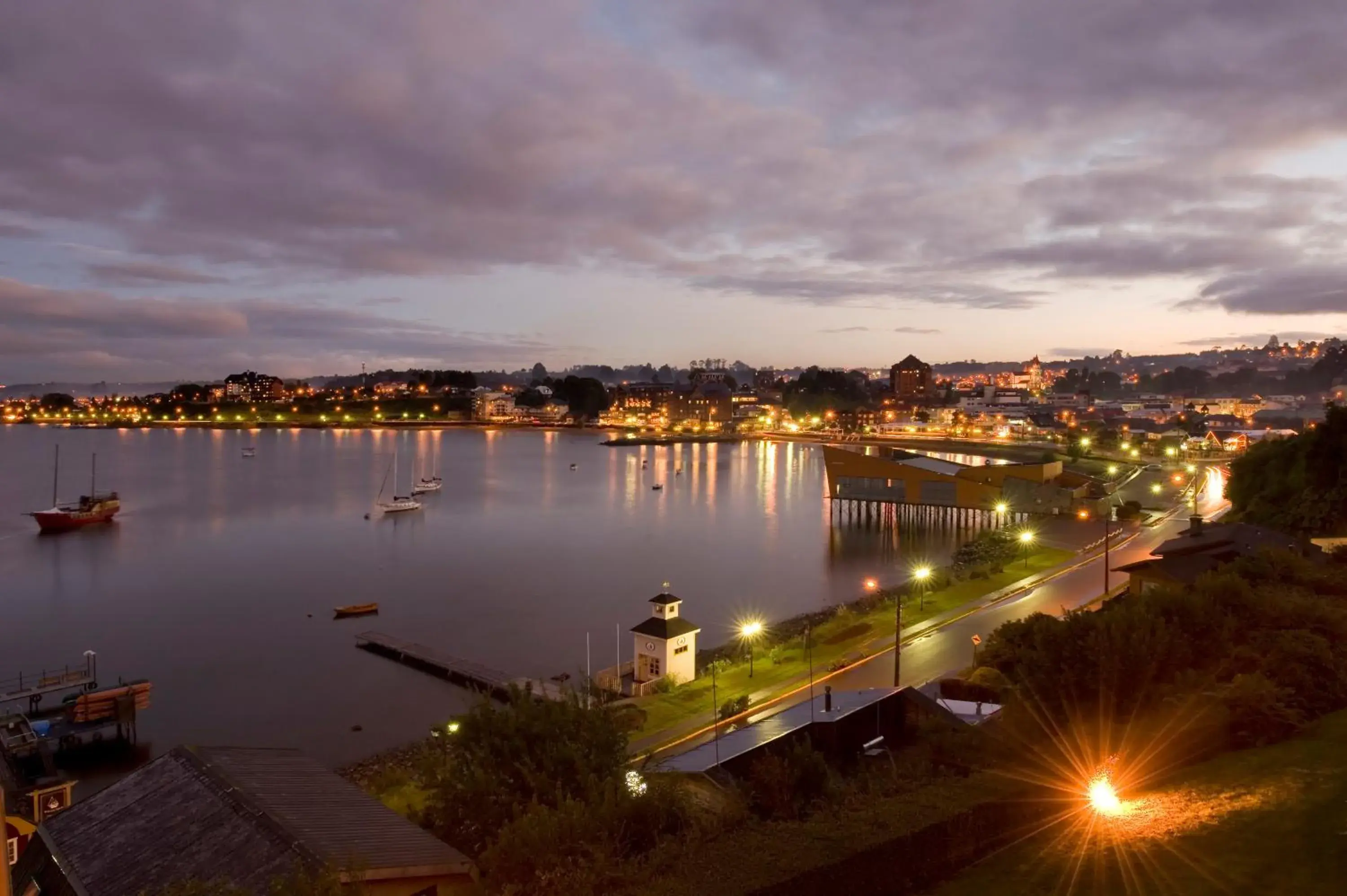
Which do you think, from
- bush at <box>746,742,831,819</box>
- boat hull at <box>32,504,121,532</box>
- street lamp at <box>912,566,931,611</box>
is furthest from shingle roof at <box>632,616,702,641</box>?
boat hull at <box>32,504,121,532</box>

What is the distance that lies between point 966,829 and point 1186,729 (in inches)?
85.2

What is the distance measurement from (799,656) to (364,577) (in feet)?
43.0

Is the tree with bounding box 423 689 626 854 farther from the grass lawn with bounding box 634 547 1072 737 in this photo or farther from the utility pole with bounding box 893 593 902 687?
the utility pole with bounding box 893 593 902 687

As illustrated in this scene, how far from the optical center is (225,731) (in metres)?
11.7

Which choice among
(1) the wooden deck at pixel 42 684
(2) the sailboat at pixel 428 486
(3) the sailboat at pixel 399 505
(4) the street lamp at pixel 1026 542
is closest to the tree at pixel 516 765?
(1) the wooden deck at pixel 42 684

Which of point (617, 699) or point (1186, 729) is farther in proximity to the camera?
point (617, 699)

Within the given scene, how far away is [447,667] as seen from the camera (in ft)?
44.4

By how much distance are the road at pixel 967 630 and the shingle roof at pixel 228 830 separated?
4196 millimetres

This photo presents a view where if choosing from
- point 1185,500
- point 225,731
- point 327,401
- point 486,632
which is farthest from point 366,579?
point 327,401

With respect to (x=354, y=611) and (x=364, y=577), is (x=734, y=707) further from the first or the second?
(x=364, y=577)

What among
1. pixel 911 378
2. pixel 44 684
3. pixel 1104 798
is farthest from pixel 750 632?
pixel 911 378

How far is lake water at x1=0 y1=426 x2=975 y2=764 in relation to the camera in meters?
13.1

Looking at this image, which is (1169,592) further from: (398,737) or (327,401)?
(327,401)

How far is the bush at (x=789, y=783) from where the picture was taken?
16.6 ft
